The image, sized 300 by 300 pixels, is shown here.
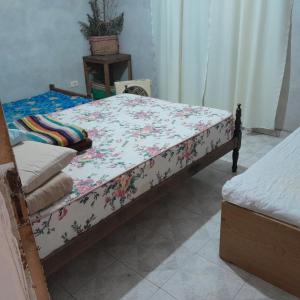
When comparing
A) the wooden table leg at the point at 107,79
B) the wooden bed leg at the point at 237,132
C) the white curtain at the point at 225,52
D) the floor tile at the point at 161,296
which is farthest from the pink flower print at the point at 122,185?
the wooden table leg at the point at 107,79

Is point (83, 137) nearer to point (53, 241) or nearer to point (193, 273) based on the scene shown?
point (53, 241)

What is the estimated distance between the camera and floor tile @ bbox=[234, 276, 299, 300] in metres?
Result: 1.50

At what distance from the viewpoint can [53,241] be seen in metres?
1.36

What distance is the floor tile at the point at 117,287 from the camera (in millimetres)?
1562

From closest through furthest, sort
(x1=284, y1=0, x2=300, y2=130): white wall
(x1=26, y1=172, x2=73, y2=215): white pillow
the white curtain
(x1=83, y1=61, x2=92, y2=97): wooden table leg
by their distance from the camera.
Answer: (x1=26, y1=172, x2=73, y2=215): white pillow → (x1=284, y1=0, x2=300, y2=130): white wall → the white curtain → (x1=83, y1=61, x2=92, y2=97): wooden table leg

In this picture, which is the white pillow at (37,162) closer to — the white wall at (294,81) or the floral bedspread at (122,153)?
the floral bedspread at (122,153)

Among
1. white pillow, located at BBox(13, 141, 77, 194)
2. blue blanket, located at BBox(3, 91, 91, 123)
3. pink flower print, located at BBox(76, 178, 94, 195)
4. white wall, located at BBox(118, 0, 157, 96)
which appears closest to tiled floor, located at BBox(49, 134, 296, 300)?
pink flower print, located at BBox(76, 178, 94, 195)

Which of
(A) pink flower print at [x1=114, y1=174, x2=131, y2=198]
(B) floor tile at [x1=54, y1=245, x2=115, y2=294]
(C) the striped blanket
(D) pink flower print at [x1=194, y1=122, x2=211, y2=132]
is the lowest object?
(B) floor tile at [x1=54, y1=245, x2=115, y2=294]

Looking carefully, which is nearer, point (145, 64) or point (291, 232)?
point (291, 232)

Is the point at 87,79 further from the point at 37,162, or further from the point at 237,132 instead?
the point at 37,162

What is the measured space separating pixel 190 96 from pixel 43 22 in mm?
1967

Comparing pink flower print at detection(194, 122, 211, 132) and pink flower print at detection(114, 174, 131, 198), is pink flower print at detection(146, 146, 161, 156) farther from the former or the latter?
pink flower print at detection(194, 122, 211, 132)

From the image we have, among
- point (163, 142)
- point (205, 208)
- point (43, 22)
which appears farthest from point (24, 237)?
point (43, 22)

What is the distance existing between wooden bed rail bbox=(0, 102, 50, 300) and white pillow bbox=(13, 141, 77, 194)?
798mm
